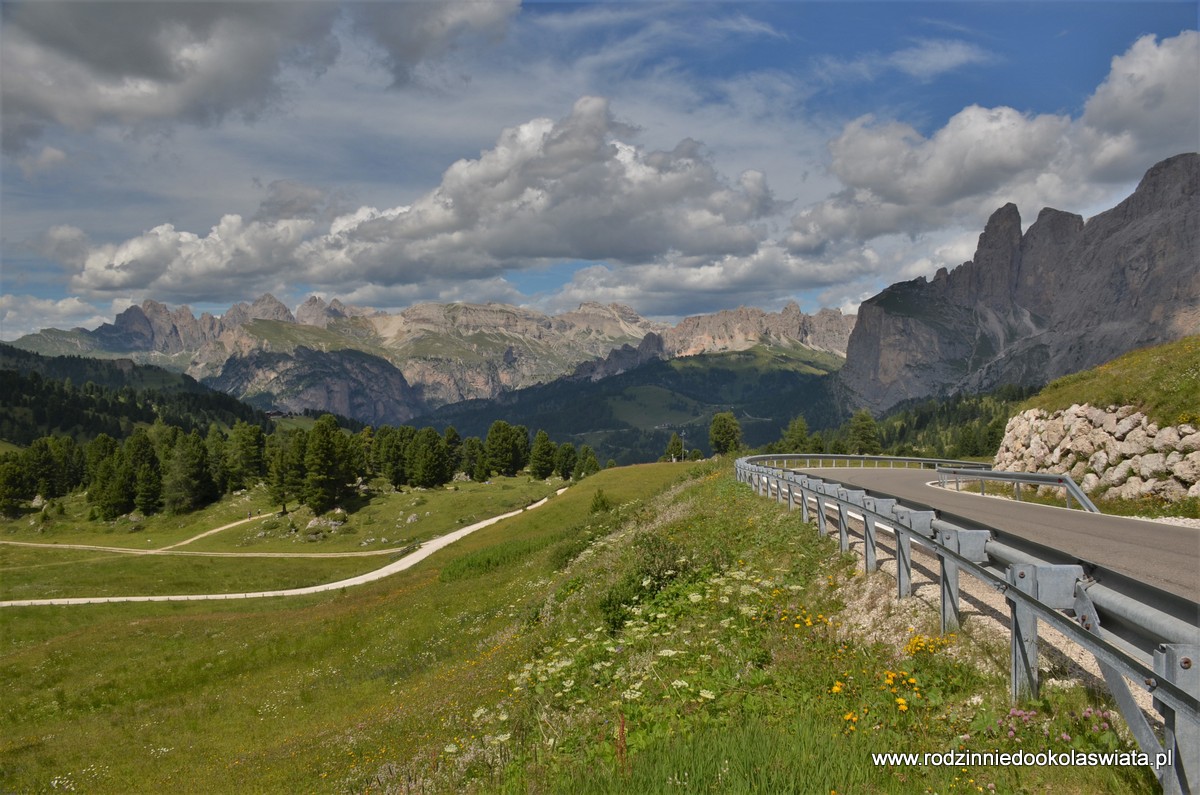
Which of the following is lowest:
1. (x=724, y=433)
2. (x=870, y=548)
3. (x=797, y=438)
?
(x=797, y=438)

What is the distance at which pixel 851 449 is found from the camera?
146500mm

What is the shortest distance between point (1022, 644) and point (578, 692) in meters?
6.99

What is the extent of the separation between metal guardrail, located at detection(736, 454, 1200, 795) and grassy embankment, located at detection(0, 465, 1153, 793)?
62 centimetres

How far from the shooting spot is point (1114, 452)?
2219cm

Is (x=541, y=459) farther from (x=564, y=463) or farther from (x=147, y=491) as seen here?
(x=147, y=491)

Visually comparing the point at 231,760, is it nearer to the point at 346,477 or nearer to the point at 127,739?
the point at 127,739

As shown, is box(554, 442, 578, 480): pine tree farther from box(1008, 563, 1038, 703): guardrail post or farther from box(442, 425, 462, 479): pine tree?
box(1008, 563, 1038, 703): guardrail post

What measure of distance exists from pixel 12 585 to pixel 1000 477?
254 ft

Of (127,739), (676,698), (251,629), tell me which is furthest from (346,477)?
(676,698)

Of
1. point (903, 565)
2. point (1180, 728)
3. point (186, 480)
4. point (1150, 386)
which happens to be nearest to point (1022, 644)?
point (1180, 728)

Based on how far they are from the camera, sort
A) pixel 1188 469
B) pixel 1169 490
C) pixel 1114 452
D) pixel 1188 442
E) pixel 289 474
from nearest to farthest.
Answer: pixel 1188 469 < pixel 1188 442 < pixel 1169 490 < pixel 1114 452 < pixel 289 474

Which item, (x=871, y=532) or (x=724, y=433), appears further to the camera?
(x=724, y=433)

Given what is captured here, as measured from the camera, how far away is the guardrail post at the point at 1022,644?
6414mm

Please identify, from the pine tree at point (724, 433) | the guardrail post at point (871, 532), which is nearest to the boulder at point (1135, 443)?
the guardrail post at point (871, 532)
